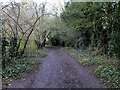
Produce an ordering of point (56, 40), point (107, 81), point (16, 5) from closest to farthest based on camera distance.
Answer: point (107, 81)
point (16, 5)
point (56, 40)

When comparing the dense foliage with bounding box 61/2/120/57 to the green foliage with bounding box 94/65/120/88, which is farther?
the dense foliage with bounding box 61/2/120/57

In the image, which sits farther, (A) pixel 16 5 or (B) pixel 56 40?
(B) pixel 56 40

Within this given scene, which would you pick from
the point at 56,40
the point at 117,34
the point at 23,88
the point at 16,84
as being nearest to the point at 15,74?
the point at 16,84

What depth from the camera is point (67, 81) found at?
341 inches

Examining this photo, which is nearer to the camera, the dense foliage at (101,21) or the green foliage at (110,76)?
the green foliage at (110,76)

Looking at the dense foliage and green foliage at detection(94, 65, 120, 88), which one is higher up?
the dense foliage

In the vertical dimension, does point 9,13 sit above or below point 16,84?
above

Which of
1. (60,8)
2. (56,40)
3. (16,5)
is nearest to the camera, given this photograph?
(16,5)

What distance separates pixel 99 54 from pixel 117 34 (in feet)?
21.5

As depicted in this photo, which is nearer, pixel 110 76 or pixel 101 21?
pixel 110 76

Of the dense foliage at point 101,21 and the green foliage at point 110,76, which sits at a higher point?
the dense foliage at point 101,21

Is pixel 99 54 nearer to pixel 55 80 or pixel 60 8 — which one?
pixel 55 80

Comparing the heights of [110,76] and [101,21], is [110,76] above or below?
below

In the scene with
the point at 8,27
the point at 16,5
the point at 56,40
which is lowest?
the point at 56,40
